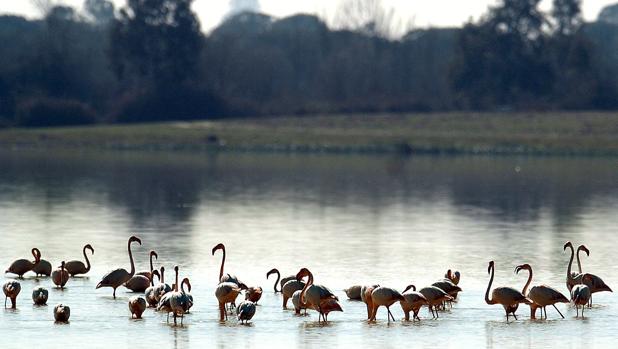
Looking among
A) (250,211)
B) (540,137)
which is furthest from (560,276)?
(540,137)

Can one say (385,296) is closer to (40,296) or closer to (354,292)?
(354,292)

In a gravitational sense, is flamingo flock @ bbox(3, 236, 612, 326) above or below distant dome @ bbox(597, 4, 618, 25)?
below

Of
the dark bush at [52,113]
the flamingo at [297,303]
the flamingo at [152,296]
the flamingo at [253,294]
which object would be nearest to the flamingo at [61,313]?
the flamingo at [152,296]

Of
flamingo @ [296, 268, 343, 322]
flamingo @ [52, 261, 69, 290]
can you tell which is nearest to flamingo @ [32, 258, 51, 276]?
flamingo @ [52, 261, 69, 290]

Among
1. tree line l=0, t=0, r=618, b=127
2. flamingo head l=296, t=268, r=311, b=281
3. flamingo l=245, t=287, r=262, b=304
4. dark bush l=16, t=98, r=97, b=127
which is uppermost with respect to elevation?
tree line l=0, t=0, r=618, b=127

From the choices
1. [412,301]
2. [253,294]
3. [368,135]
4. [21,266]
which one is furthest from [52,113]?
[412,301]

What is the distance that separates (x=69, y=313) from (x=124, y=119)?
76.0m

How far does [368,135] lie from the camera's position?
80188 millimetres

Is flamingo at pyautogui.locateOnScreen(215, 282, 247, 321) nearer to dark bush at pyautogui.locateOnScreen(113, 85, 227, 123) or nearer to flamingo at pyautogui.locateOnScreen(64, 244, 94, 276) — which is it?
flamingo at pyautogui.locateOnScreen(64, 244, 94, 276)

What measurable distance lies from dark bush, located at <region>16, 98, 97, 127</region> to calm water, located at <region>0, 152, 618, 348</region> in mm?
27879

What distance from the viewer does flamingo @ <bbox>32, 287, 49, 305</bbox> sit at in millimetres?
17703

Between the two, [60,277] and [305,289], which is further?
[60,277]

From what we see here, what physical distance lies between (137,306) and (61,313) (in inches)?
41.5

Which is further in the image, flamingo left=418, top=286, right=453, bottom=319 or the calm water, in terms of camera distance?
flamingo left=418, top=286, right=453, bottom=319
